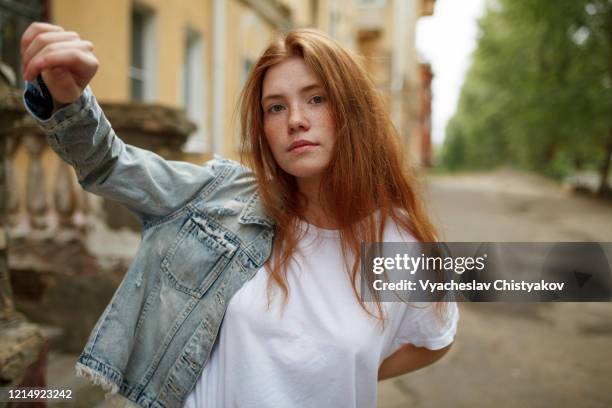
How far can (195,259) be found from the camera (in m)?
1.47

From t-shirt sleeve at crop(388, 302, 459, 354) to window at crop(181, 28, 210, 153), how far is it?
22.2ft

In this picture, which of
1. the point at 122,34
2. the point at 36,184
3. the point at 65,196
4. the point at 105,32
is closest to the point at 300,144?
the point at 65,196

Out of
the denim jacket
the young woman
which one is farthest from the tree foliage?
the denim jacket

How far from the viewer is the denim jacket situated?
1.43 meters

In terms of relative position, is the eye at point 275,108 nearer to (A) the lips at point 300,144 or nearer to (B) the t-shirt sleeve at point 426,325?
(A) the lips at point 300,144

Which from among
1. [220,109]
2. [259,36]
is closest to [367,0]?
[259,36]

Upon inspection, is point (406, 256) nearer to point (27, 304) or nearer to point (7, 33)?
point (27, 304)

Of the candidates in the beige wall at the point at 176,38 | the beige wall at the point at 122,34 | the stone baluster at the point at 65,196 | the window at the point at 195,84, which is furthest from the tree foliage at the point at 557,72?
the stone baluster at the point at 65,196

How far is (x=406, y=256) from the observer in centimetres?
153

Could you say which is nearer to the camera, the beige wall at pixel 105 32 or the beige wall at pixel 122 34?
the beige wall at pixel 105 32

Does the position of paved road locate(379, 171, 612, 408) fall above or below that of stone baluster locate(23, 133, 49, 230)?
below

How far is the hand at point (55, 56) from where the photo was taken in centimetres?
106

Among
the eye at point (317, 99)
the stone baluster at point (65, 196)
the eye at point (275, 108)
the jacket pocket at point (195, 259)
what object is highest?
the eye at point (317, 99)

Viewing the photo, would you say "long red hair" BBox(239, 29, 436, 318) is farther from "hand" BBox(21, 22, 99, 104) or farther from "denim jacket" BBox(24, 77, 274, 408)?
"hand" BBox(21, 22, 99, 104)
